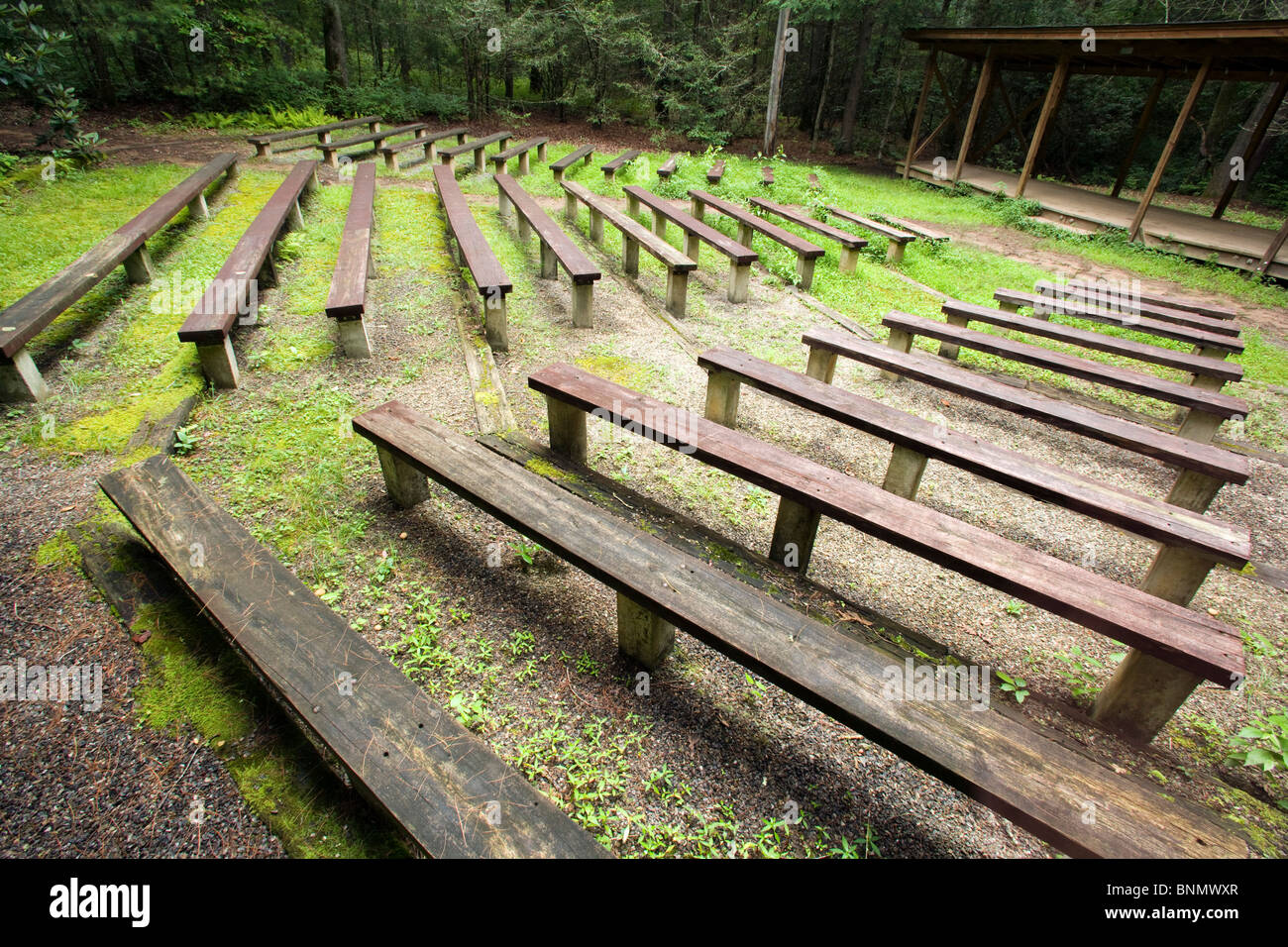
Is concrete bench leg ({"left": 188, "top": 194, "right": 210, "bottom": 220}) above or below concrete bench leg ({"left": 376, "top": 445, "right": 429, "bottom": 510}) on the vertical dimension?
above

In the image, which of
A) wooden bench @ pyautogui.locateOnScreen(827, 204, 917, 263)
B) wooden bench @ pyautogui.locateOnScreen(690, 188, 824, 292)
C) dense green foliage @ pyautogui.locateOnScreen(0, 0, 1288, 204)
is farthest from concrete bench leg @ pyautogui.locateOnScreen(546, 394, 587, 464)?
dense green foliage @ pyautogui.locateOnScreen(0, 0, 1288, 204)

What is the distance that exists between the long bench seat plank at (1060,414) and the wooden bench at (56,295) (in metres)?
4.88

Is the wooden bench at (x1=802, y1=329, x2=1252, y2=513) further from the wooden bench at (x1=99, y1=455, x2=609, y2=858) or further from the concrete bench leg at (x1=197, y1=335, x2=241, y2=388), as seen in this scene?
the concrete bench leg at (x1=197, y1=335, x2=241, y2=388)

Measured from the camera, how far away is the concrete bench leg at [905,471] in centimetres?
314

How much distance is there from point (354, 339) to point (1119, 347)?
5.85 meters

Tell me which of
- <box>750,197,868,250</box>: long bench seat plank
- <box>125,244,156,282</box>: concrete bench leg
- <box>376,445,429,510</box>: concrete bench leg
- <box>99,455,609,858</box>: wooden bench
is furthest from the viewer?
<box>750,197,868,250</box>: long bench seat plank

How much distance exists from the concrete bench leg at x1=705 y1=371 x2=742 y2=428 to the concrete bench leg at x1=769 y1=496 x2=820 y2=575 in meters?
1.24

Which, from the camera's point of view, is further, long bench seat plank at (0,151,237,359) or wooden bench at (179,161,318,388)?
wooden bench at (179,161,318,388)

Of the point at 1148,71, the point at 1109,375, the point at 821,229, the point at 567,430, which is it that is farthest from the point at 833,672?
the point at 1148,71

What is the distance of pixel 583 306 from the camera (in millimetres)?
5082

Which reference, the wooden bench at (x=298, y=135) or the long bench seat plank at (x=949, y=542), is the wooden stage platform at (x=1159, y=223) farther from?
the wooden bench at (x=298, y=135)

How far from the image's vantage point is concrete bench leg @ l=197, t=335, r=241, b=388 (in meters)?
3.71

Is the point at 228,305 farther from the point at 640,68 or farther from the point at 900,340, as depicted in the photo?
the point at 640,68

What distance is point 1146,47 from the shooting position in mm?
10188
